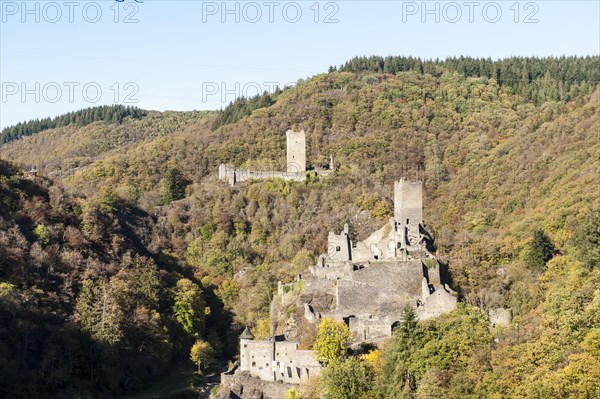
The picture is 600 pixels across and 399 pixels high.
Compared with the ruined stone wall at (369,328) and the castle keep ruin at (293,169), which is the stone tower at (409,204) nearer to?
the ruined stone wall at (369,328)

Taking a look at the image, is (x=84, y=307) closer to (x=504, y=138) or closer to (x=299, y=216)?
(x=299, y=216)

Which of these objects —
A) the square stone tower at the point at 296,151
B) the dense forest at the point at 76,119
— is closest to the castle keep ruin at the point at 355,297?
the square stone tower at the point at 296,151

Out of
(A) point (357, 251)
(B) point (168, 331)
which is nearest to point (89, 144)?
(B) point (168, 331)

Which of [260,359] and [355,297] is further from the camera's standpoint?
[355,297]

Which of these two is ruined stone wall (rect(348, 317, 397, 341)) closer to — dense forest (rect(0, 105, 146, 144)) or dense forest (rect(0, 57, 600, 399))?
dense forest (rect(0, 57, 600, 399))

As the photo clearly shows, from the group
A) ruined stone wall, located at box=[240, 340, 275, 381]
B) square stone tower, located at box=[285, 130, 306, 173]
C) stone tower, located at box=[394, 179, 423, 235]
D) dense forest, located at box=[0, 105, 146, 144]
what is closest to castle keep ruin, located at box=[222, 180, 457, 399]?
ruined stone wall, located at box=[240, 340, 275, 381]

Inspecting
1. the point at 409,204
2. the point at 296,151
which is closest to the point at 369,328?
the point at 409,204

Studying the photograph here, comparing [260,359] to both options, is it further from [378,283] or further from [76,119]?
[76,119]
